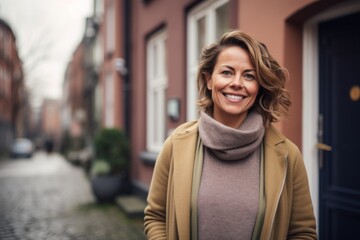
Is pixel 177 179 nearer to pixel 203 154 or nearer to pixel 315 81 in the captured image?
pixel 203 154

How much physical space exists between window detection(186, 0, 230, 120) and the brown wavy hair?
12.0ft

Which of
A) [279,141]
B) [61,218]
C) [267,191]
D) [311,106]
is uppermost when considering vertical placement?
[311,106]

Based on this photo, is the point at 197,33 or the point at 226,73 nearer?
the point at 226,73

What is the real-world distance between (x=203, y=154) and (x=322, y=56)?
2.28 metres

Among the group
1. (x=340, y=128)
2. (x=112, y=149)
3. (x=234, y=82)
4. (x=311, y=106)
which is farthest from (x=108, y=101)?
(x=234, y=82)

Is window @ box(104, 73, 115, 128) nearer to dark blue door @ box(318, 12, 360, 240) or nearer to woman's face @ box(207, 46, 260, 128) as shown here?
dark blue door @ box(318, 12, 360, 240)

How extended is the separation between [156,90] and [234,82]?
6.12m

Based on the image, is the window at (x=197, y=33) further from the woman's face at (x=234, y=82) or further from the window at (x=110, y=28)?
the window at (x=110, y=28)

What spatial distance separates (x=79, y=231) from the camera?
19.7 feet

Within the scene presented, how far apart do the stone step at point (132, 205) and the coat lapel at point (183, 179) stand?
5.10 meters

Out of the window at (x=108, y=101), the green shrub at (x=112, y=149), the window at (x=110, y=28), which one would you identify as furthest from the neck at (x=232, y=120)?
the window at (x=108, y=101)

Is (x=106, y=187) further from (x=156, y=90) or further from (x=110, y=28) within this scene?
(x=110, y=28)

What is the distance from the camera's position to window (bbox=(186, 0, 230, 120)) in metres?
5.51

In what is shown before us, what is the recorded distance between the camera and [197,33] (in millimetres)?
6102
